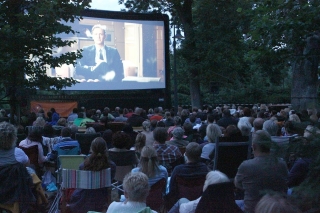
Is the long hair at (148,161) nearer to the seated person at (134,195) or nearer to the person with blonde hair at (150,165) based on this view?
the person with blonde hair at (150,165)

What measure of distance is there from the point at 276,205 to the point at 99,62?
20068mm

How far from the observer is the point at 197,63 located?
25.1 m

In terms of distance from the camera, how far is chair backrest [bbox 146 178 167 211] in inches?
219

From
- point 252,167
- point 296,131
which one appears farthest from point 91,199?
point 296,131

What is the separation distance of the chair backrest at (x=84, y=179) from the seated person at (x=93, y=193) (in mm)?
80

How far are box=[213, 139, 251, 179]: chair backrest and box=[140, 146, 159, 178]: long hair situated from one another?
1.07 m

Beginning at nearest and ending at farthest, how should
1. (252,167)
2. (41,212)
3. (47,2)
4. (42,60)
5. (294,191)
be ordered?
(294,191), (252,167), (41,212), (47,2), (42,60)

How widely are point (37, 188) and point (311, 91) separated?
11593 millimetres

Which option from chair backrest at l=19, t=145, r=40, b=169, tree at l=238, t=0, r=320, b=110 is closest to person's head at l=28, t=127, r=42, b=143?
chair backrest at l=19, t=145, r=40, b=169

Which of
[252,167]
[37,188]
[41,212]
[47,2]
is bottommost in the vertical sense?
[41,212]

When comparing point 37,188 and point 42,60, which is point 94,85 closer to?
point 42,60

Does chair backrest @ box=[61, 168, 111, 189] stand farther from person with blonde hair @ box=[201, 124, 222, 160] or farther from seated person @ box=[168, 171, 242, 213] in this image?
person with blonde hair @ box=[201, 124, 222, 160]

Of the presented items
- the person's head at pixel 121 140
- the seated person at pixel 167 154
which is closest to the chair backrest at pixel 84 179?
the person's head at pixel 121 140

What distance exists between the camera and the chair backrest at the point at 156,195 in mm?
5566
